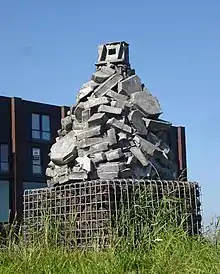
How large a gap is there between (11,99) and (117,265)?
4223cm

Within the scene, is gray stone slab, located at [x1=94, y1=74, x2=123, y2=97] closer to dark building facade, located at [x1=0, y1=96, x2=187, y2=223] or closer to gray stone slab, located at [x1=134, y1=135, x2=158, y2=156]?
gray stone slab, located at [x1=134, y1=135, x2=158, y2=156]

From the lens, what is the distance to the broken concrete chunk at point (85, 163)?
10406 millimetres

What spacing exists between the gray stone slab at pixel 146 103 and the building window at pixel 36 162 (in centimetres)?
3836

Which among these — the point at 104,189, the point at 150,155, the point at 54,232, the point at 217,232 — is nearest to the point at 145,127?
the point at 150,155

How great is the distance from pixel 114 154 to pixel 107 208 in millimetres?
942

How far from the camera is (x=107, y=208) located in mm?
9664

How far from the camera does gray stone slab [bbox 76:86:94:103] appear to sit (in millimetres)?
11039

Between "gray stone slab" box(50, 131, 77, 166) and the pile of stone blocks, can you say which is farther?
"gray stone slab" box(50, 131, 77, 166)

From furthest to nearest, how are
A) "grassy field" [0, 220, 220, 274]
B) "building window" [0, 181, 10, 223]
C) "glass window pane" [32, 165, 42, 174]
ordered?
"glass window pane" [32, 165, 42, 174]
"building window" [0, 181, 10, 223]
"grassy field" [0, 220, 220, 274]

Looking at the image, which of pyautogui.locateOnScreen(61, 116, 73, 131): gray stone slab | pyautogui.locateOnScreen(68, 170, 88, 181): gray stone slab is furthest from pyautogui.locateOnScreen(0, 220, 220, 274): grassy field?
pyautogui.locateOnScreen(61, 116, 73, 131): gray stone slab

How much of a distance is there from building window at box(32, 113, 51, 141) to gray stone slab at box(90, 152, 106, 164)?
132ft

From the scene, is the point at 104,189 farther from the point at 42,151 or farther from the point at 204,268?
the point at 42,151

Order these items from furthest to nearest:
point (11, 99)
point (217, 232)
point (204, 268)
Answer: point (11, 99) → point (217, 232) → point (204, 268)

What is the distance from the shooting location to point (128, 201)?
945cm
